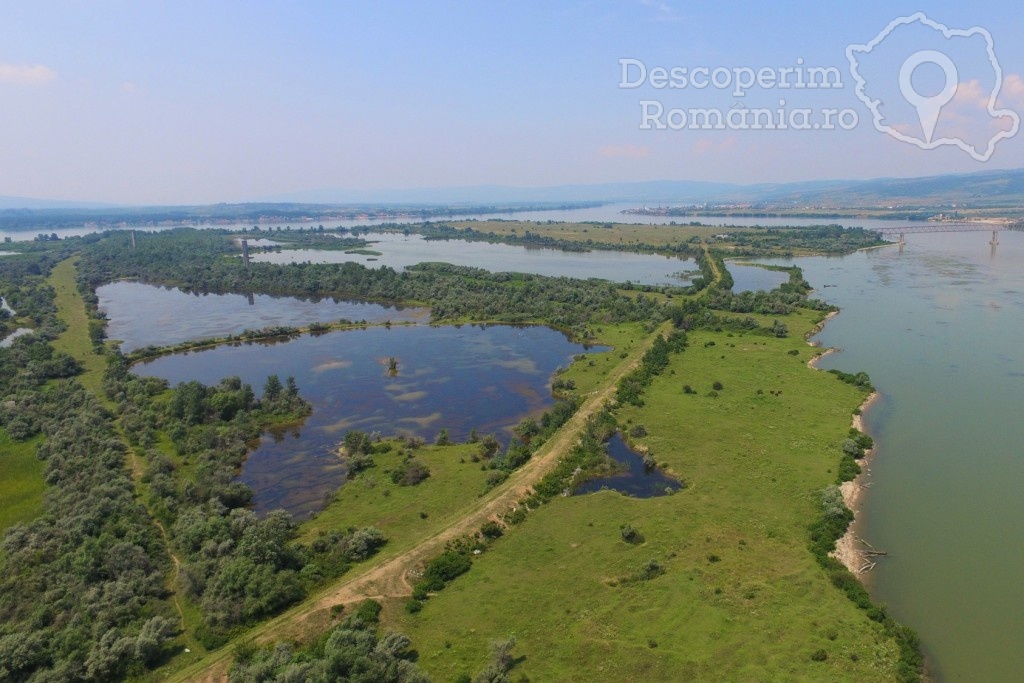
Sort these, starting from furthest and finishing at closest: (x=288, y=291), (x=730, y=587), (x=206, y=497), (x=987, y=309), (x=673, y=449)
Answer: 1. (x=288, y=291)
2. (x=987, y=309)
3. (x=673, y=449)
4. (x=206, y=497)
5. (x=730, y=587)

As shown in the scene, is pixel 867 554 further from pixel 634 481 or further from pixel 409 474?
pixel 409 474

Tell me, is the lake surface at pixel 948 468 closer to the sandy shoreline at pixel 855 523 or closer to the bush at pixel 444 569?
the sandy shoreline at pixel 855 523

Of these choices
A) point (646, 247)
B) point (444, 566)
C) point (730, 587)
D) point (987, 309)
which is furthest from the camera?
point (646, 247)

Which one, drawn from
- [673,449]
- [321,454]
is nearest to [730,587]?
[673,449]

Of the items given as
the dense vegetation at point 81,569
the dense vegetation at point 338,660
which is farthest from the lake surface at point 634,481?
the dense vegetation at point 81,569

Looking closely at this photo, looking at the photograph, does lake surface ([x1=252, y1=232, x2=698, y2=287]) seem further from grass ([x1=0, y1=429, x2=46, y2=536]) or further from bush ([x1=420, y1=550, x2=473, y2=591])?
grass ([x1=0, y1=429, x2=46, y2=536])

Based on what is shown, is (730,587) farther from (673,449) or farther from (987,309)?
(987,309)
